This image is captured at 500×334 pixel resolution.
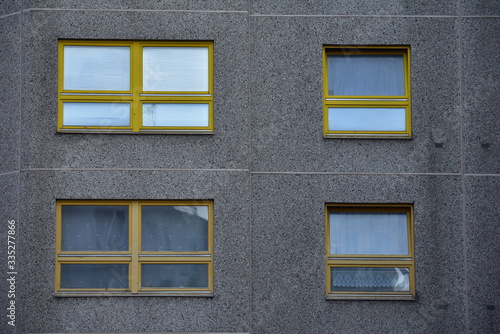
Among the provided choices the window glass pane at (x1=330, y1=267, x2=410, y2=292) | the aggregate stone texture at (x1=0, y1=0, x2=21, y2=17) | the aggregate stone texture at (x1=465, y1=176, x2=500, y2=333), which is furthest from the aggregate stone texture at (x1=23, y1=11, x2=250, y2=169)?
the aggregate stone texture at (x1=465, y1=176, x2=500, y2=333)

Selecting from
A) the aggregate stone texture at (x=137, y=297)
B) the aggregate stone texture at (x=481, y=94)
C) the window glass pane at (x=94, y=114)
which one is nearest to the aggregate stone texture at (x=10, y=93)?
the aggregate stone texture at (x=137, y=297)

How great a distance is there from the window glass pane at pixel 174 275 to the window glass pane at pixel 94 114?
2159mm

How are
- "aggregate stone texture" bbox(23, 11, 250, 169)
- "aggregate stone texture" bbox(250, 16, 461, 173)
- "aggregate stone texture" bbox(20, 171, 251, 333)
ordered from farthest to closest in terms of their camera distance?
"aggregate stone texture" bbox(250, 16, 461, 173) < "aggregate stone texture" bbox(23, 11, 250, 169) < "aggregate stone texture" bbox(20, 171, 251, 333)

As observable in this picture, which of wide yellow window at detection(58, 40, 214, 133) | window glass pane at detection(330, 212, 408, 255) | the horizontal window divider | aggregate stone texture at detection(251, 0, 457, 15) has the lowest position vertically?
the horizontal window divider

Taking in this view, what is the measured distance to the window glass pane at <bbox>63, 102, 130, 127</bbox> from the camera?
1073 centimetres

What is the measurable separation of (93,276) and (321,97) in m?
4.21

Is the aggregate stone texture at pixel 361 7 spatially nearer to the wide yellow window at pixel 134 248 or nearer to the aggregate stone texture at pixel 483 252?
the aggregate stone texture at pixel 483 252

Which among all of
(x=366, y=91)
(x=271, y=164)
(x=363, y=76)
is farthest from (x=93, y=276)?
(x=363, y=76)

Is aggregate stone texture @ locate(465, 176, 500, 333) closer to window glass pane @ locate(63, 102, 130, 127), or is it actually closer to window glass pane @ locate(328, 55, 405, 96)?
window glass pane @ locate(328, 55, 405, 96)

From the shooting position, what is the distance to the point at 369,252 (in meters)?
10.8

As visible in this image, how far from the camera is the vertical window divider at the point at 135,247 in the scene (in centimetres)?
1043

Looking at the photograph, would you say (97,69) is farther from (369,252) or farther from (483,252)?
(483,252)

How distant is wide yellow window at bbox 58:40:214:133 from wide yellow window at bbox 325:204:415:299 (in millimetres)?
2448

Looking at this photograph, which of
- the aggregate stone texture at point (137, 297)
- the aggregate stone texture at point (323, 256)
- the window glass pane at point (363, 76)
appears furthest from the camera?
the window glass pane at point (363, 76)
